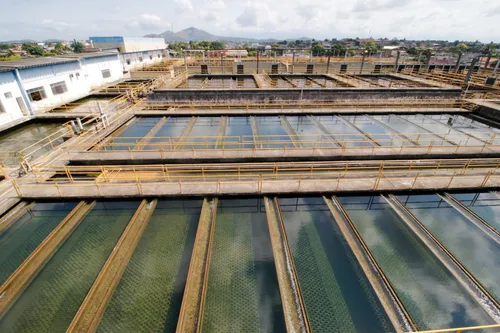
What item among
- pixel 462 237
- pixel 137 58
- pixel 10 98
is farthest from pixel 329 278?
pixel 137 58

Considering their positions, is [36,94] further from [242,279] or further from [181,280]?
[242,279]

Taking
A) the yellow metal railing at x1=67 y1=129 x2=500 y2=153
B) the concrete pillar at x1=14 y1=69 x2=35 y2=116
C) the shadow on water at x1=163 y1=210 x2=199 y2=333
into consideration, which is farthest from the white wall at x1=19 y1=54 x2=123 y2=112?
the shadow on water at x1=163 y1=210 x2=199 y2=333

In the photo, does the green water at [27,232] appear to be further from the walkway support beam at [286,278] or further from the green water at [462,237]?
the green water at [462,237]

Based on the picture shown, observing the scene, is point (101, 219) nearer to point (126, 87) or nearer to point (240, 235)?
point (240, 235)

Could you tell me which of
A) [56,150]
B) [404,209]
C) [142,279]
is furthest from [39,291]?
[404,209]

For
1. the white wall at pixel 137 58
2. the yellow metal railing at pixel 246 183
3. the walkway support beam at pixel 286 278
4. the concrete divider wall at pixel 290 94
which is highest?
the white wall at pixel 137 58

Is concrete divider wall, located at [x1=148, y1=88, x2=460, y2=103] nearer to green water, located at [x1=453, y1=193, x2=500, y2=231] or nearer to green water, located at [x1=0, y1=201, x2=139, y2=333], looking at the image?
green water, located at [x1=0, y1=201, x2=139, y2=333]

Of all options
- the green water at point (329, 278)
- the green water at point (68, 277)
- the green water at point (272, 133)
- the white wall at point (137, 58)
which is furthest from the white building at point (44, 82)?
the green water at point (329, 278)
